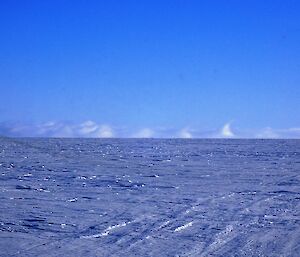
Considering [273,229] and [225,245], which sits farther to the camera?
[273,229]

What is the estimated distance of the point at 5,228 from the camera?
509 cm

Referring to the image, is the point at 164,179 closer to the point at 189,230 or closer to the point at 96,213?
the point at 96,213

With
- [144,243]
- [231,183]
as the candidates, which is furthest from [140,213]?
[231,183]

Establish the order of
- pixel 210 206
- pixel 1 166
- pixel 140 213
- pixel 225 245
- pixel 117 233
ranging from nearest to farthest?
1. pixel 225 245
2. pixel 117 233
3. pixel 140 213
4. pixel 210 206
5. pixel 1 166

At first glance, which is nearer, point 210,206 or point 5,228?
point 5,228

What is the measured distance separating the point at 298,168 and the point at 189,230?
7.74 m

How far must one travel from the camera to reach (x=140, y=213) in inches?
230

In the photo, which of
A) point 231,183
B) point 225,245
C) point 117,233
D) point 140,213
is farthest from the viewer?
point 231,183

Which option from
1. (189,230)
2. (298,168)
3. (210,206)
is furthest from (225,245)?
(298,168)

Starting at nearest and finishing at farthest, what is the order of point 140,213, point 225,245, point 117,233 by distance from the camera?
point 225,245 < point 117,233 < point 140,213

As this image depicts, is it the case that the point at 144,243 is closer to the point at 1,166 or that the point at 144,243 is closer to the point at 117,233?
the point at 117,233

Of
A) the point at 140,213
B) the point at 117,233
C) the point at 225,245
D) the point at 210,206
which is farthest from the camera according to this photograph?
the point at 210,206

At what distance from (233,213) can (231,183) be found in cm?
314

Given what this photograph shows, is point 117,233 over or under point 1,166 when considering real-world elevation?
under
